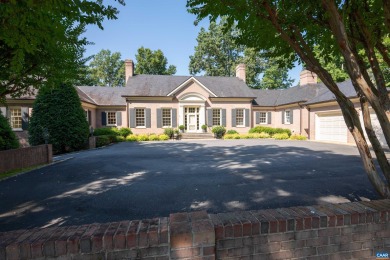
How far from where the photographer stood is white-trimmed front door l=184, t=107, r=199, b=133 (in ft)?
81.8

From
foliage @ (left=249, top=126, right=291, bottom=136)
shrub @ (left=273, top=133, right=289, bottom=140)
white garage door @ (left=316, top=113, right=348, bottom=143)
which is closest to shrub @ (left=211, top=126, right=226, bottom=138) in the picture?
foliage @ (left=249, top=126, right=291, bottom=136)

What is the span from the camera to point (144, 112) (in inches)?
950

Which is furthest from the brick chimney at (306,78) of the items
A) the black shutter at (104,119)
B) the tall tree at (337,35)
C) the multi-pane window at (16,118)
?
the multi-pane window at (16,118)

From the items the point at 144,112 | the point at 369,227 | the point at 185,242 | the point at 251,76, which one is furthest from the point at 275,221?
the point at 251,76

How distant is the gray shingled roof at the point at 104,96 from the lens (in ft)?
80.6

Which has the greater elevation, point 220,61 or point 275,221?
point 220,61

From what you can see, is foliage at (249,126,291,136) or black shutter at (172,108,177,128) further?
black shutter at (172,108,177,128)

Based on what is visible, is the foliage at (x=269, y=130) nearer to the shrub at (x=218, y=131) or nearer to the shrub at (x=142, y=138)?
the shrub at (x=218, y=131)

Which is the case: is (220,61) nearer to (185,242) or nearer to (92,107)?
(92,107)

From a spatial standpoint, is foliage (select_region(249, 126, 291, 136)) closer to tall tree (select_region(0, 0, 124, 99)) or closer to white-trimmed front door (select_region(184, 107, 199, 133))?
white-trimmed front door (select_region(184, 107, 199, 133))

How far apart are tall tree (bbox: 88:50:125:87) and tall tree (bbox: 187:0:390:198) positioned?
167 feet

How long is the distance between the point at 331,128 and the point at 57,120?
20.3 metres

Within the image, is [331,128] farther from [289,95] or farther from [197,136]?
[197,136]

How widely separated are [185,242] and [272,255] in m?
0.79
